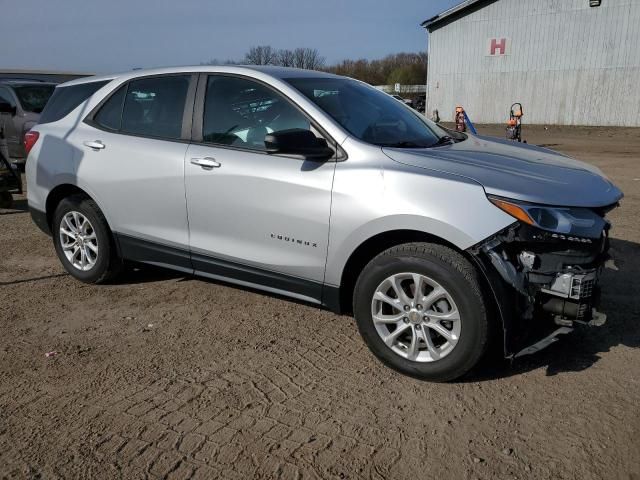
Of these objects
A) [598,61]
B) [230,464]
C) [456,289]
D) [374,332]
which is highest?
[598,61]

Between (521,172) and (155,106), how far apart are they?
109 inches

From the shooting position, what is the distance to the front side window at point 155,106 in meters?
4.45

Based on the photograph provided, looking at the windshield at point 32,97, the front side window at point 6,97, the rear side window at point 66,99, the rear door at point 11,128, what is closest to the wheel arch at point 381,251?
the rear side window at point 66,99

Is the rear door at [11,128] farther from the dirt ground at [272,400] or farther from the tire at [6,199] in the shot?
the dirt ground at [272,400]

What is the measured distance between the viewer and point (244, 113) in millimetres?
4168

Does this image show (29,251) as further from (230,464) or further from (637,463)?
(637,463)

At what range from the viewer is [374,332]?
11.8 feet

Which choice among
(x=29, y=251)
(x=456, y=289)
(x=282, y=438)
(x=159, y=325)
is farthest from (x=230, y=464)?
(x=29, y=251)

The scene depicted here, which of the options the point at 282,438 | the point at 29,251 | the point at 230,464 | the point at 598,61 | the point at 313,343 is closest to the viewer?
the point at 230,464

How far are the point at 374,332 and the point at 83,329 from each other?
2.14m

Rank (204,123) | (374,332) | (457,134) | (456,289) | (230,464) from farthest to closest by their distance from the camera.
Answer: (457,134)
(204,123)
(374,332)
(456,289)
(230,464)

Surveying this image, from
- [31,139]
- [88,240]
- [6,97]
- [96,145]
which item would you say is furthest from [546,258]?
[6,97]

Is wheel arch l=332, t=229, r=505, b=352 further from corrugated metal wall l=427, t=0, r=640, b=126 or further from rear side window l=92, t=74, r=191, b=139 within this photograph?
corrugated metal wall l=427, t=0, r=640, b=126

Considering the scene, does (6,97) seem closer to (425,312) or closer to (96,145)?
(96,145)
